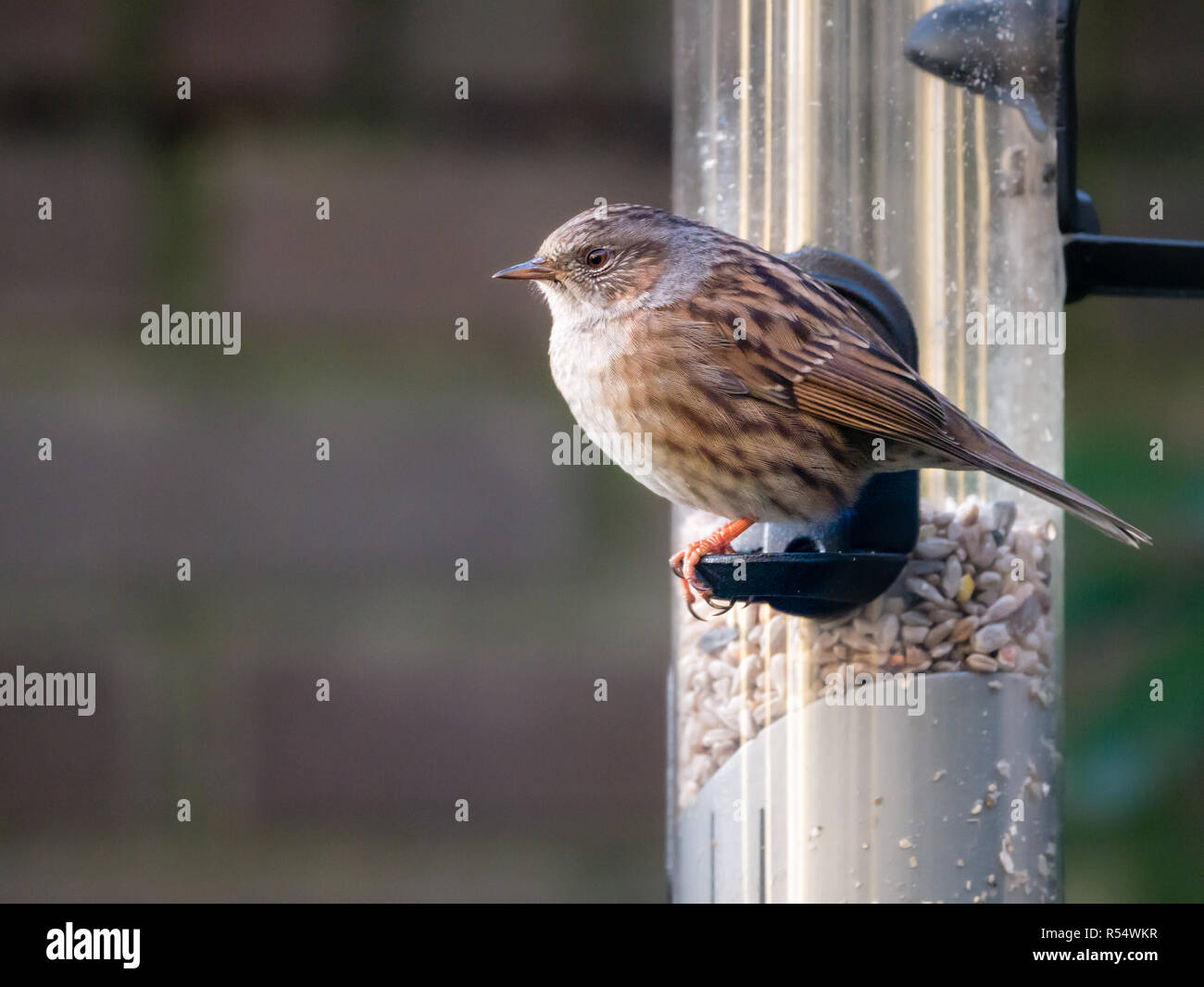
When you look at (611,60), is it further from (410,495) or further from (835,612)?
(835,612)

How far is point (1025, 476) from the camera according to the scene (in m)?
1.62

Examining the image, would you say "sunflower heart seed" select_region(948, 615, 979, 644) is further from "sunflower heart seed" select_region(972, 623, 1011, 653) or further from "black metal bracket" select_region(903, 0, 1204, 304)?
"black metal bracket" select_region(903, 0, 1204, 304)

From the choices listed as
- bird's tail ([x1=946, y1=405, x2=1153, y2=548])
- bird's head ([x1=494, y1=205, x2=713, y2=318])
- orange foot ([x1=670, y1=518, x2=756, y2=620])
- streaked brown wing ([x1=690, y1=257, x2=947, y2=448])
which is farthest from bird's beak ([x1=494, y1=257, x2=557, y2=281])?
bird's tail ([x1=946, y1=405, x2=1153, y2=548])

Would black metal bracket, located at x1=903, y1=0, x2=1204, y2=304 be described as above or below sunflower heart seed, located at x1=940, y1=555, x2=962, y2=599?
above

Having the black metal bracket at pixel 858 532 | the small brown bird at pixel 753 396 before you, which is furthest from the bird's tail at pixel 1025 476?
the black metal bracket at pixel 858 532

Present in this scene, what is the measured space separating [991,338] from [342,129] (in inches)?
33.1

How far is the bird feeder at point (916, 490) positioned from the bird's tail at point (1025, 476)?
14 centimetres

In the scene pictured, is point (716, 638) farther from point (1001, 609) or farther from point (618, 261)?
point (618, 261)

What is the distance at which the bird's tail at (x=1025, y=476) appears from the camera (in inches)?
62.7

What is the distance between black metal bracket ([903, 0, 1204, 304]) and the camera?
1.78 meters

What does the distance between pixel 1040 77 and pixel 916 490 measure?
1.49 ft

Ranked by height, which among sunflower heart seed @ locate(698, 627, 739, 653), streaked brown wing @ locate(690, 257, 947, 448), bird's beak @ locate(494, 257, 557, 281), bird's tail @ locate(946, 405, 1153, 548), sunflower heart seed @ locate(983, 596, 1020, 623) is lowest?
sunflower heart seed @ locate(698, 627, 739, 653)

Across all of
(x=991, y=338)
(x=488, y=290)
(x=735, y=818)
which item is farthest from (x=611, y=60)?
(x=735, y=818)

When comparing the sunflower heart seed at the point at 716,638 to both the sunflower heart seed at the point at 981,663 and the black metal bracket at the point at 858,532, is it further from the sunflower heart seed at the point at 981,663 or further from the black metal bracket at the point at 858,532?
the sunflower heart seed at the point at 981,663
